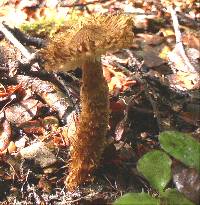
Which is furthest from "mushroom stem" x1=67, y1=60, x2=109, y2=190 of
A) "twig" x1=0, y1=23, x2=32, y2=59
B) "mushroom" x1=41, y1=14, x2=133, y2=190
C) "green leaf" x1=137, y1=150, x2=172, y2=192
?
"twig" x1=0, y1=23, x2=32, y2=59

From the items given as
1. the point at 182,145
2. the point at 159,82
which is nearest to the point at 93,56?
the point at 182,145

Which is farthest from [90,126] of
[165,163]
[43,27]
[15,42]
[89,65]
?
[43,27]

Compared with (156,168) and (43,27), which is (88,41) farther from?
(43,27)

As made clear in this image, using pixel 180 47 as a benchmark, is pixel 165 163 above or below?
below

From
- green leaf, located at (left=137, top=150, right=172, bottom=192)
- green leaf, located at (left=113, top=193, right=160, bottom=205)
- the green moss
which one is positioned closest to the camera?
green leaf, located at (left=113, top=193, right=160, bottom=205)

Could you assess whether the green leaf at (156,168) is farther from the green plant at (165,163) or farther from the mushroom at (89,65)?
the mushroom at (89,65)

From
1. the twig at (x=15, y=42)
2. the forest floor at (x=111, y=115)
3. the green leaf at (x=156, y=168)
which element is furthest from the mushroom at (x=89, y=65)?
the twig at (x=15, y=42)

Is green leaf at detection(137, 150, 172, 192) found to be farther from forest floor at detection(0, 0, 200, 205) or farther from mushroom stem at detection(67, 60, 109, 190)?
mushroom stem at detection(67, 60, 109, 190)
